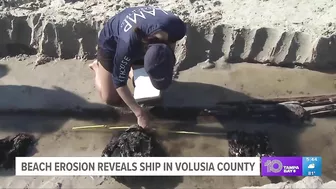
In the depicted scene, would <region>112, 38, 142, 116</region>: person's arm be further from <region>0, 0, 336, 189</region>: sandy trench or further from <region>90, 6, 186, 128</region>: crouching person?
<region>0, 0, 336, 189</region>: sandy trench

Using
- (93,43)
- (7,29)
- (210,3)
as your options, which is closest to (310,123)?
(210,3)

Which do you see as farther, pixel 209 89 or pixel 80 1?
pixel 80 1

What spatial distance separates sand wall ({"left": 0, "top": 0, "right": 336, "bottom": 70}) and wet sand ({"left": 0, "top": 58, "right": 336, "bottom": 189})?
152mm

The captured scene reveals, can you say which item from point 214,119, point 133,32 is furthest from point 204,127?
point 133,32

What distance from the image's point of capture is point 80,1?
5.44m

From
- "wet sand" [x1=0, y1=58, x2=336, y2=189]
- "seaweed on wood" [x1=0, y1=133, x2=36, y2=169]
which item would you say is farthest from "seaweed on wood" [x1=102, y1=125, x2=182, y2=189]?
"seaweed on wood" [x1=0, y1=133, x2=36, y2=169]

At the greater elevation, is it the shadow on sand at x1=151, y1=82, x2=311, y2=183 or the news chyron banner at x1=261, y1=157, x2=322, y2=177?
the shadow on sand at x1=151, y1=82, x2=311, y2=183

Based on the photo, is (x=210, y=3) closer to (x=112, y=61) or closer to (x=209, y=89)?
(x=209, y=89)

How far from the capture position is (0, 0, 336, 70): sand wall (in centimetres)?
507

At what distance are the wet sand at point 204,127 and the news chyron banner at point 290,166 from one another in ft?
0.26

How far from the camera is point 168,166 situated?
4.26 metres

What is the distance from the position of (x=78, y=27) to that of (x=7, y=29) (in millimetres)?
800

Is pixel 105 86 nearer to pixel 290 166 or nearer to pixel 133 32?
pixel 133 32

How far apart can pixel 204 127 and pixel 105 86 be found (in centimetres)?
A: 105
